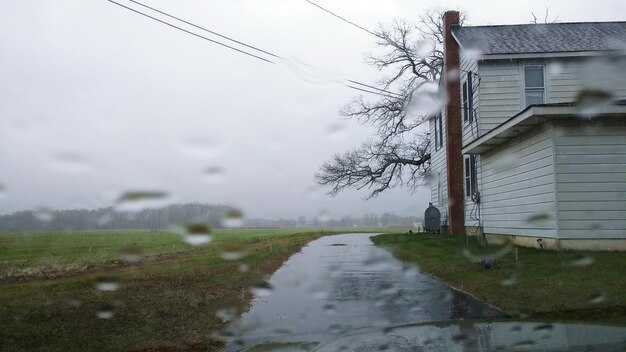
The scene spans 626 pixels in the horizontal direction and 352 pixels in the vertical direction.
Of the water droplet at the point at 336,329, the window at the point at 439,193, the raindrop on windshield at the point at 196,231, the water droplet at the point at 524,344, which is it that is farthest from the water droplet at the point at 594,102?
the window at the point at 439,193

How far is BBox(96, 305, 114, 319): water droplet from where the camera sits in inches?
328

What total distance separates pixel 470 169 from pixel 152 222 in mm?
14830

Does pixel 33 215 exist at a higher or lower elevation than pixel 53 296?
higher

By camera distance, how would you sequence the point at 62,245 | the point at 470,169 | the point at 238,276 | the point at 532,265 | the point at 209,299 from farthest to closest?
the point at 470,169
the point at 62,245
the point at 238,276
the point at 532,265
the point at 209,299

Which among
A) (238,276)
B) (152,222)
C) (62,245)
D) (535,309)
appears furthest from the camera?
(62,245)

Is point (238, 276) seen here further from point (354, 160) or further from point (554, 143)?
point (354, 160)

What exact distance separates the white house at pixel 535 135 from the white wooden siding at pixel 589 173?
0.08 ft

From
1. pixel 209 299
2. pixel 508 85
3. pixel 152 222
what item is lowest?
pixel 209 299

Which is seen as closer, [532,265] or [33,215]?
[33,215]

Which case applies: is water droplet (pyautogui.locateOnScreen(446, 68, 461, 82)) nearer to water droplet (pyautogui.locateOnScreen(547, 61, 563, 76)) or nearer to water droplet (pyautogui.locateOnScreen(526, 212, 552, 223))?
water droplet (pyautogui.locateOnScreen(547, 61, 563, 76))

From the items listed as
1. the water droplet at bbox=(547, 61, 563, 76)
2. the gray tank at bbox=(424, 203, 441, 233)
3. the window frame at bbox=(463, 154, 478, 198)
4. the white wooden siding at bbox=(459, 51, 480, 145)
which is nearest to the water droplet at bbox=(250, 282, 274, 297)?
the white wooden siding at bbox=(459, 51, 480, 145)

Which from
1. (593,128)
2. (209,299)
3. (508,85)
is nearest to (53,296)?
(209,299)

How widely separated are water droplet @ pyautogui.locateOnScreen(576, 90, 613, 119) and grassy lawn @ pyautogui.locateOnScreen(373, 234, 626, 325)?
3.18 meters

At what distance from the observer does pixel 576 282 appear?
9219 millimetres
